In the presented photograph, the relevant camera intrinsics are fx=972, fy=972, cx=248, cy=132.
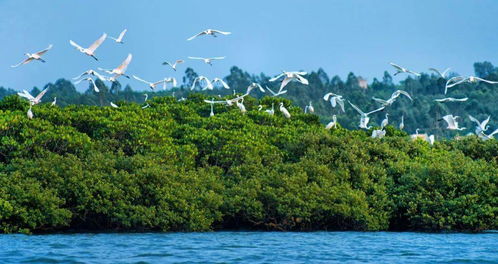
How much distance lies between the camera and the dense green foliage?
27344 millimetres

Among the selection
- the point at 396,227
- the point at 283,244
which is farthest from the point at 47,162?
the point at 396,227

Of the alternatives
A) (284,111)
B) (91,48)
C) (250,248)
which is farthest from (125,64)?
(250,248)

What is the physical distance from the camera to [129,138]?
106ft

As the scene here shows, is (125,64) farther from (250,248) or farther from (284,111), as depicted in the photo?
(250,248)

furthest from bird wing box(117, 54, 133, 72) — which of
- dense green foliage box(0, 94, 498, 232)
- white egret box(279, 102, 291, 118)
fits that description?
white egret box(279, 102, 291, 118)

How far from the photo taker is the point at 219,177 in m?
31.0

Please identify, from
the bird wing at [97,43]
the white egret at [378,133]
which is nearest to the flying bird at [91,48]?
the bird wing at [97,43]

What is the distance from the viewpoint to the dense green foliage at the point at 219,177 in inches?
1077

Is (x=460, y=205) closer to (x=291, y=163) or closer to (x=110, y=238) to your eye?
(x=291, y=163)

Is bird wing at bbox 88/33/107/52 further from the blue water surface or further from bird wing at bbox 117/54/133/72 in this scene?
the blue water surface

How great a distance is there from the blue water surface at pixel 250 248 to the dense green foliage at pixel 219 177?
1.02m

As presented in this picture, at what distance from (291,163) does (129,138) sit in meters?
5.45

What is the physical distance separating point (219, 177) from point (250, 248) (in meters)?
7.78

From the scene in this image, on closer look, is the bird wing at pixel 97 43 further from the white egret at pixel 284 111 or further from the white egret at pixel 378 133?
the white egret at pixel 378 133
